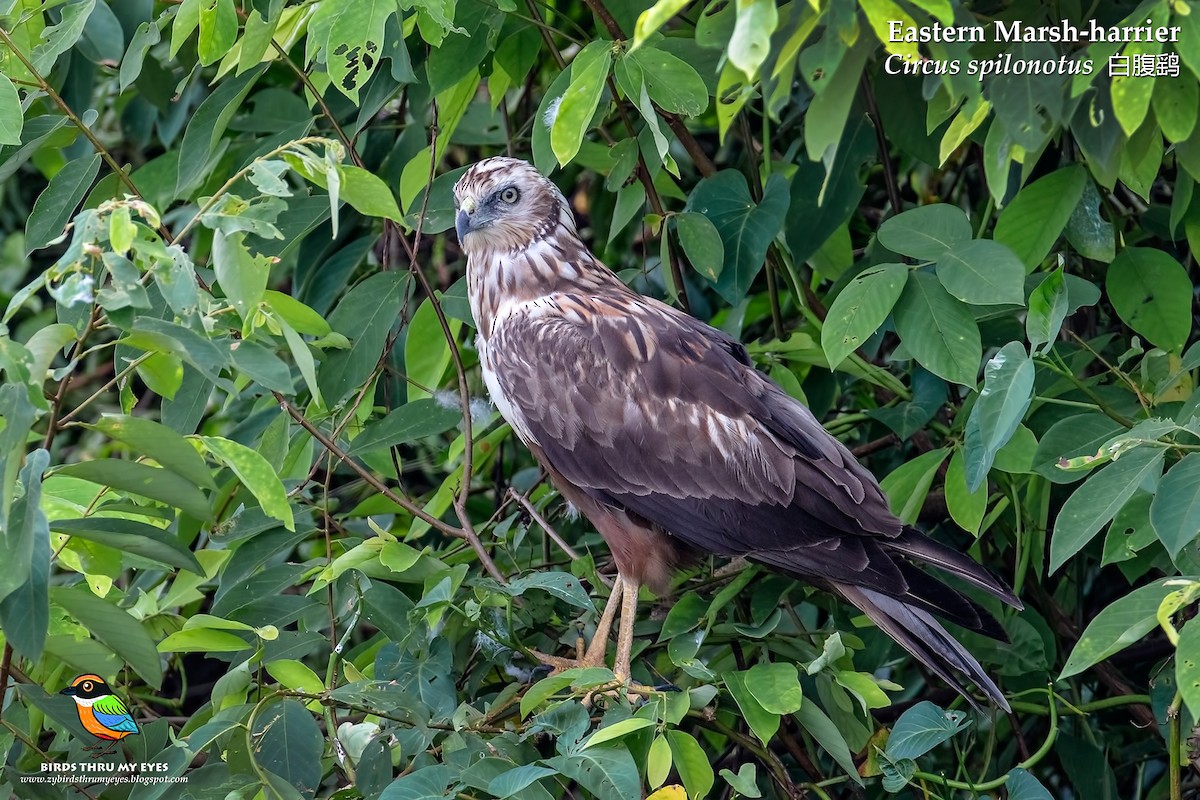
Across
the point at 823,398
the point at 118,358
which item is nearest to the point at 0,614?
the point at 118,358

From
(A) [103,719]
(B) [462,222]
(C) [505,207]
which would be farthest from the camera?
(C) [505,207]

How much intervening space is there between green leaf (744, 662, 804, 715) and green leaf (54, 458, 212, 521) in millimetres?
1290

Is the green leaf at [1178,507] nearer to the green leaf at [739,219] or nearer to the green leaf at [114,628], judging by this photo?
the green leaf at [739,219]

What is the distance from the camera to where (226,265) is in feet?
6.90

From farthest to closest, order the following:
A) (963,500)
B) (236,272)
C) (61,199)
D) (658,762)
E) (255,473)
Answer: (61,199) → (963,500) → (658,762) → (255,473) → (236,272)

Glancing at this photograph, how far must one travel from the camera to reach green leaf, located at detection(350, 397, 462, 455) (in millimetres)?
3168

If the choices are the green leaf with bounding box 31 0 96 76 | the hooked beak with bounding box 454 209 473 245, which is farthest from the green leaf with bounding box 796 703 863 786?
the green leaf with bounding box 31 0 96 76

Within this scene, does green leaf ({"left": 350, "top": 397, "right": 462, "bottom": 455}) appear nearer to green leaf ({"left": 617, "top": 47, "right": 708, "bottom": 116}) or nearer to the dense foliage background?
the dense foliage background

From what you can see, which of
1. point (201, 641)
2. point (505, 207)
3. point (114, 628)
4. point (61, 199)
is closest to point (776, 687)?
point (201, 641)

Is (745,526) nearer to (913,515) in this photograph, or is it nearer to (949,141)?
(913,515)

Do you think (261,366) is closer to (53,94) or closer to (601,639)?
(53,94)

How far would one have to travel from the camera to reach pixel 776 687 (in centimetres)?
263

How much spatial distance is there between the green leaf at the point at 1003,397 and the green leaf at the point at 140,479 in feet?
5.31

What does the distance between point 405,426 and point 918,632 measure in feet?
4.92
